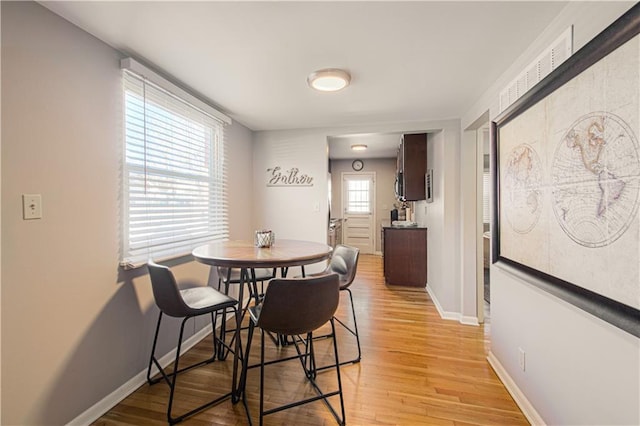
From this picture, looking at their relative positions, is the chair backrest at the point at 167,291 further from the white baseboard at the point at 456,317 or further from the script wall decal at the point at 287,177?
the white baseboard at the point at 456,317

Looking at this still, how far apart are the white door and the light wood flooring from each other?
159 inches

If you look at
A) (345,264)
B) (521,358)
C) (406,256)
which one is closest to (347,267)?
(345,264)

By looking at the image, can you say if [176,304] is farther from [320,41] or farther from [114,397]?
[320,41]

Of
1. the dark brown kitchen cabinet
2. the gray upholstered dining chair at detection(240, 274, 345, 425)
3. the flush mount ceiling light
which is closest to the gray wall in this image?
the gray upholstered dining chair at detection(240, 274, 345, 425)

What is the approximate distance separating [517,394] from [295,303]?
1.59 meters

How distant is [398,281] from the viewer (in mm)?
4188

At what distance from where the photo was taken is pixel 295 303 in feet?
4.46

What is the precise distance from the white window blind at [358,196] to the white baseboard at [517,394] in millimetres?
4818

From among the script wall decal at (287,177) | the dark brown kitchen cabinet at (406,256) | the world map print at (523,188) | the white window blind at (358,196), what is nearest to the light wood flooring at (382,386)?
the world map print at (523,188)

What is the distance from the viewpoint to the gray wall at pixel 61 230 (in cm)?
122

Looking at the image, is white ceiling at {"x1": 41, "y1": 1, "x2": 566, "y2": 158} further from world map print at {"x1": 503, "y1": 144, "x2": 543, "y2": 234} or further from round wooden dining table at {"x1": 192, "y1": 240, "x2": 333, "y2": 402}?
round wooden dining table at {"x1": 192, "y1": 240, "x2": 333, "y2": 402}

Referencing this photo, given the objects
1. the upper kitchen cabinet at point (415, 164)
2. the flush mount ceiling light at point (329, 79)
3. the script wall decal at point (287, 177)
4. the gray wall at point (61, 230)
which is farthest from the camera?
the upper kitchen cabinet at point (415, 164)

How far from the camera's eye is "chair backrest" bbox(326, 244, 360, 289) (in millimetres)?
2191

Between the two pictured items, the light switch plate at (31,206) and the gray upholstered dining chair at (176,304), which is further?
the gray upholstered dining chair at (176,304)
